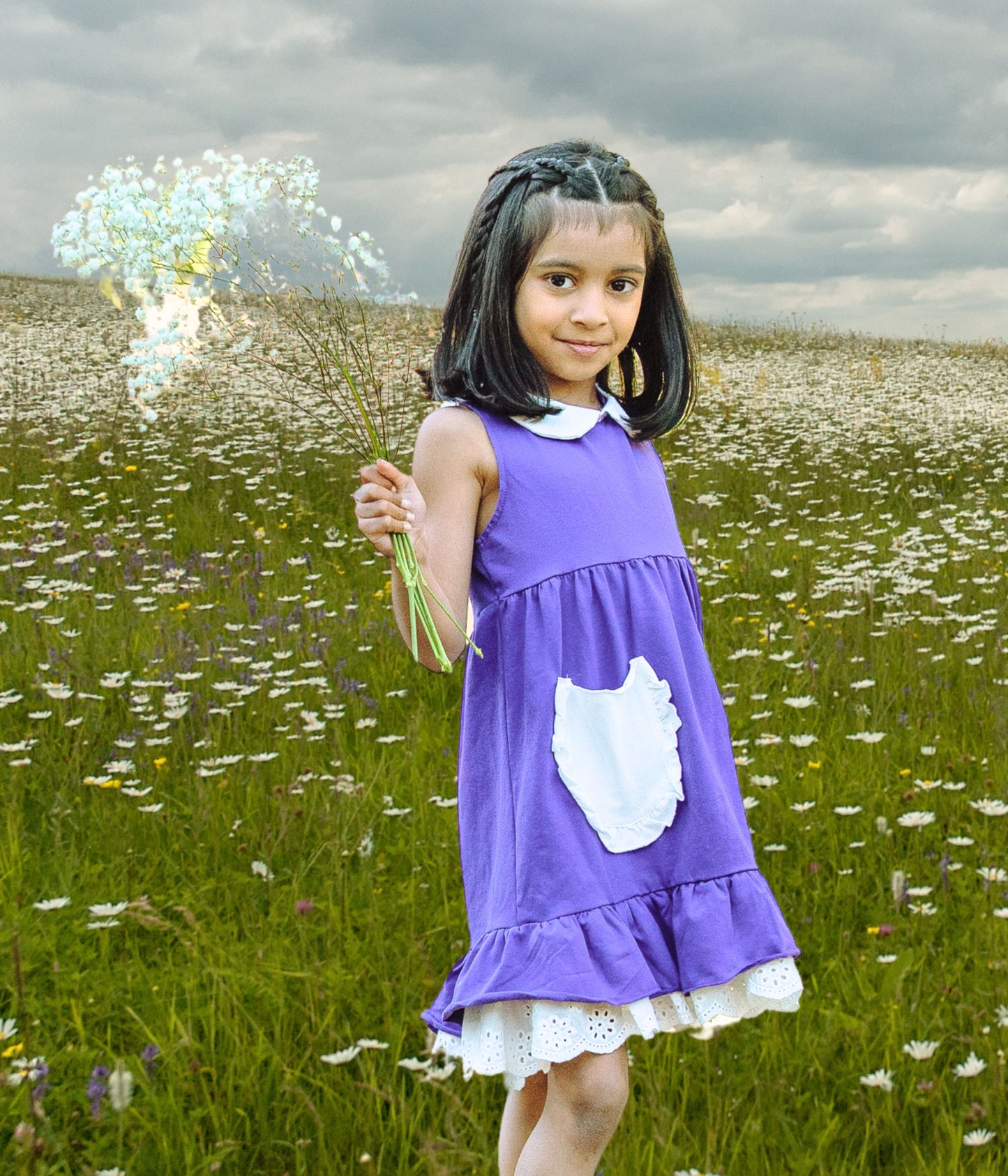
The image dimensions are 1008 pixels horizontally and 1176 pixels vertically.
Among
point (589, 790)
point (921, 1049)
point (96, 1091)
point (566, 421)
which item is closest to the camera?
point (589, 790)

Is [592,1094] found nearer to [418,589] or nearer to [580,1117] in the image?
[580,1117]

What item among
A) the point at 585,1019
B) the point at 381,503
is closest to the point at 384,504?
the point at 381,503

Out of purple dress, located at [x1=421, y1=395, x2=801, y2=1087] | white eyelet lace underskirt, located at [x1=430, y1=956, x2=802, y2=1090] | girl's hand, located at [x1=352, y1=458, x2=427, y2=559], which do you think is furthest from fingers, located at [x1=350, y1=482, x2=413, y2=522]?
white eyelet lace underskirt, located at [x1=430, y1=956, x2=802, y2=1090]

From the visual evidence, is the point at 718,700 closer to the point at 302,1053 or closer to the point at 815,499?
the point at 302,1053

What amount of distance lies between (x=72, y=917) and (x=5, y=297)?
1940cm

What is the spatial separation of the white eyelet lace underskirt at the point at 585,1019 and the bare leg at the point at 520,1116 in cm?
18

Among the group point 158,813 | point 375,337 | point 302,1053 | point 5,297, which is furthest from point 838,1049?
point 5,297

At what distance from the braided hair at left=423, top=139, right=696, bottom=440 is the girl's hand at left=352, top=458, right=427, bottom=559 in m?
0.27

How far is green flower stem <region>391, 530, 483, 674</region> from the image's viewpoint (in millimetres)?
1805

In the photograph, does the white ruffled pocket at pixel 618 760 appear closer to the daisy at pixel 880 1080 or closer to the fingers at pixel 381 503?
the fingers at pixel 381 503

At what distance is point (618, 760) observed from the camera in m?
1.80

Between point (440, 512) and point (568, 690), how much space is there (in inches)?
13.8

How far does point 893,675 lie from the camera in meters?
4.70

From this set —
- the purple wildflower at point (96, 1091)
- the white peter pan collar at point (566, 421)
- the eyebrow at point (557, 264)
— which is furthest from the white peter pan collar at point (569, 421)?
the purple wildflower at point (96, 1091)
